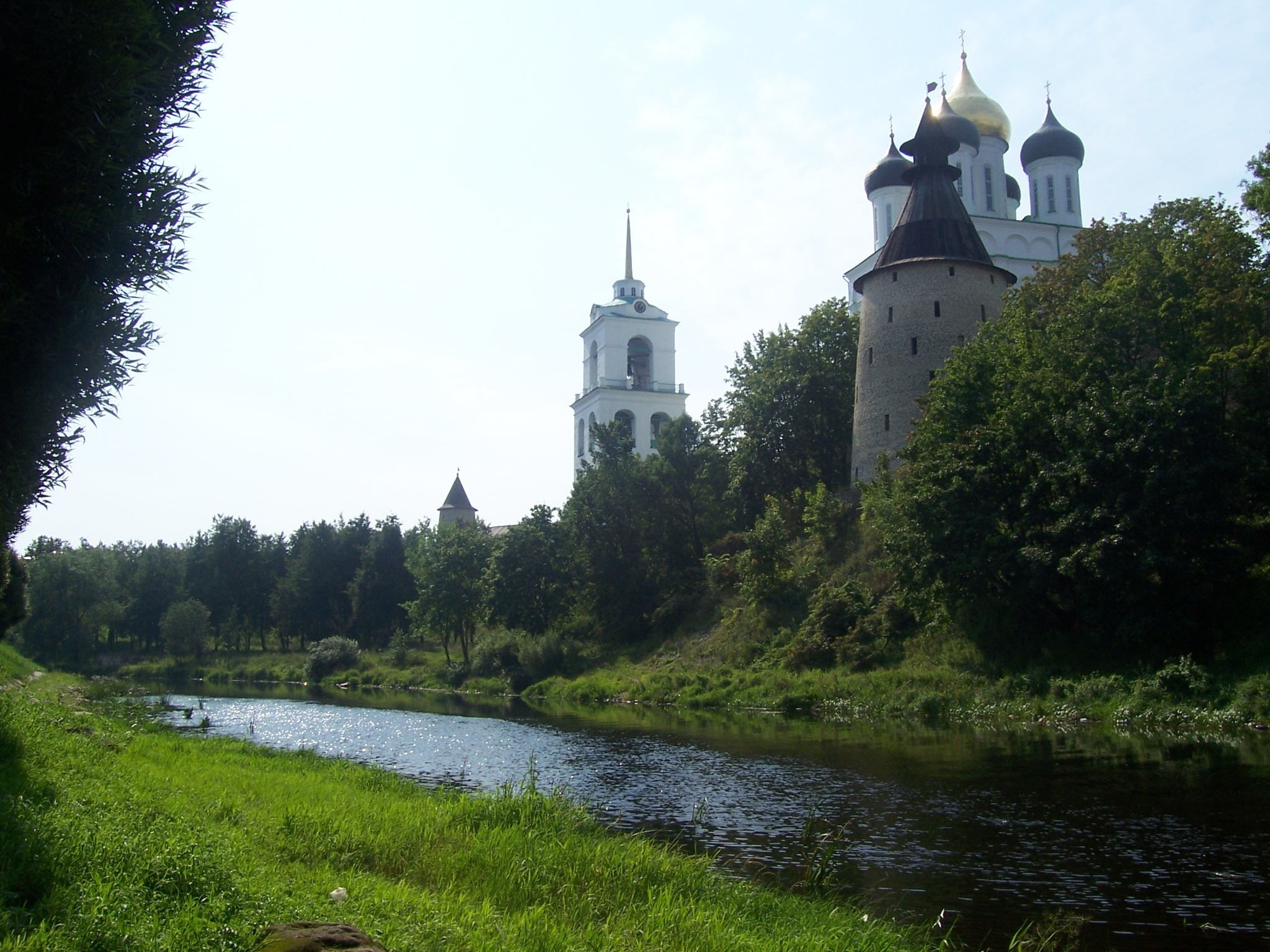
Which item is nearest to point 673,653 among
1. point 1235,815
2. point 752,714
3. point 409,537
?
point 752,714

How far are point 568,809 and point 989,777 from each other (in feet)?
28.0

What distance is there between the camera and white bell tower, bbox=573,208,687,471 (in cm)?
7769

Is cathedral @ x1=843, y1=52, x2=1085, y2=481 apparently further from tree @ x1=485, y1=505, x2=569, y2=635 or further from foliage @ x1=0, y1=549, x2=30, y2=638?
foliage @ x1=0, y1=549, x2=30, y2=638

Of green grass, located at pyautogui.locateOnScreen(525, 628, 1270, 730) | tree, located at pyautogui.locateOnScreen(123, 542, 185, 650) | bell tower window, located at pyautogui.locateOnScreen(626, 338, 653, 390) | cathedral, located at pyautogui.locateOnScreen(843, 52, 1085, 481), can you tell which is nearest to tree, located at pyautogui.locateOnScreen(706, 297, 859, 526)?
cathedral, located at pyautogui.locateOnScreen(843, 52, 1085, 481)

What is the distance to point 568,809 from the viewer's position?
12.1m

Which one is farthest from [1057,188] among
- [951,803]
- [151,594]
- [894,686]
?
[151,594]

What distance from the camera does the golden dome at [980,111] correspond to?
5950cm

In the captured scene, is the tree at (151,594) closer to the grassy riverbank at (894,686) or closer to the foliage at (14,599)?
the grassy riverbank at (894,686)

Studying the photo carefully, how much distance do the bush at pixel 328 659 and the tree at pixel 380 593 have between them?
532 inches

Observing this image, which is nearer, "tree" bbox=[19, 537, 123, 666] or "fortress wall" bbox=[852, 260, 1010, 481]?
"fortress wall" bbox=[852, 260, 1010, 481]

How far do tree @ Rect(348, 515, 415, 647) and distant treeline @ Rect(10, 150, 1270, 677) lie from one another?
18484 millimetres

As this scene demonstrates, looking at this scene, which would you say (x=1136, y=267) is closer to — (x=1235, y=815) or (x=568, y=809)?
(x=1235, y=815)

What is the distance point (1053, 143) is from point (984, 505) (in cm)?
3976

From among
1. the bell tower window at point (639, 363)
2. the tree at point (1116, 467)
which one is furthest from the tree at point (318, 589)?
the tree at point (1116, 467)
